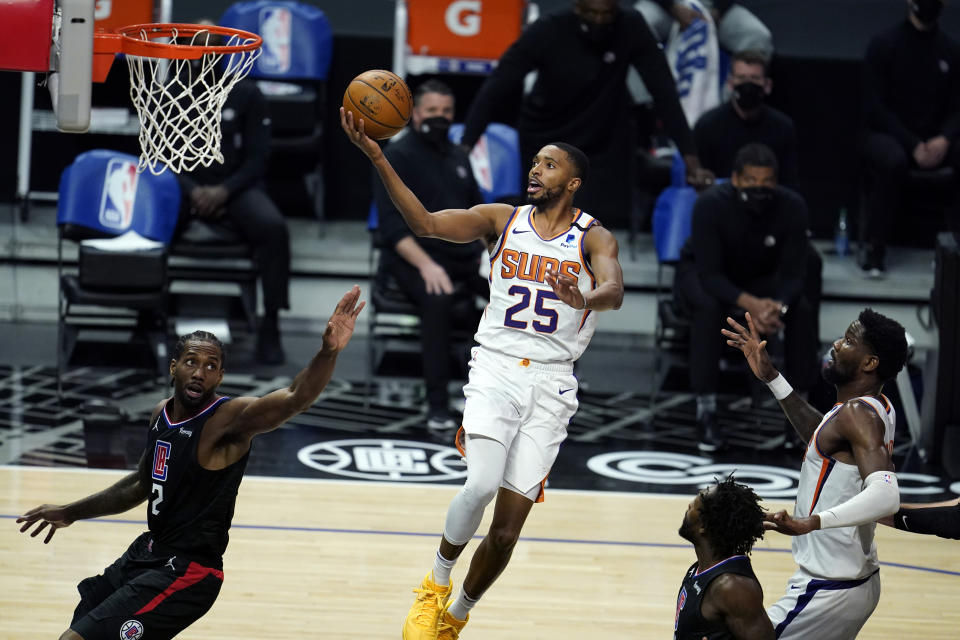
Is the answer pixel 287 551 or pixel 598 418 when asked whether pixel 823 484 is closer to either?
pixel 287 551

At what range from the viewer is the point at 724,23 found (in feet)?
34.1

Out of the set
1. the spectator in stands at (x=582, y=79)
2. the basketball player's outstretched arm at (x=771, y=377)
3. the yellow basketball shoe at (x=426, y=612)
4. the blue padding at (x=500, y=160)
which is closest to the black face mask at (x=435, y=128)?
the spectator in stands at (x=582, y=79)

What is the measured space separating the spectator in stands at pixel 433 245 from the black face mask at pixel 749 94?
5.91 feet

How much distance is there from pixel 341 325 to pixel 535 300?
133 centimetres

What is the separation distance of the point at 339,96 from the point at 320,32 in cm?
65

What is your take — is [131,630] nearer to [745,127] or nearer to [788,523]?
[788,523]

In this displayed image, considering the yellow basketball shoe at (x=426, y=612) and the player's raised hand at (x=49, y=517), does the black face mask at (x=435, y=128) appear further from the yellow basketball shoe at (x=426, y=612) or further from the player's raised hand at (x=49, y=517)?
the player's raised hand at (x=49, y=517)

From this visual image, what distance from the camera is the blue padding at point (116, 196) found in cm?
884

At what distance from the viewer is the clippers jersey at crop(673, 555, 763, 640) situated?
408 centimetres

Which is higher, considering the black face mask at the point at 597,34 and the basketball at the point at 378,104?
the black face mask at the point at 597,34

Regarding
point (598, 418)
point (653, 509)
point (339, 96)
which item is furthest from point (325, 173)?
point (653, 509)

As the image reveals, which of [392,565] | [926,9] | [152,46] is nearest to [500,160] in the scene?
[926,9]

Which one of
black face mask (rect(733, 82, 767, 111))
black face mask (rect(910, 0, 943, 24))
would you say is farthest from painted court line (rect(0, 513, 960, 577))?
black face mask (rect(910, 0, 943, 24))

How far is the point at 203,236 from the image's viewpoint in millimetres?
9211
